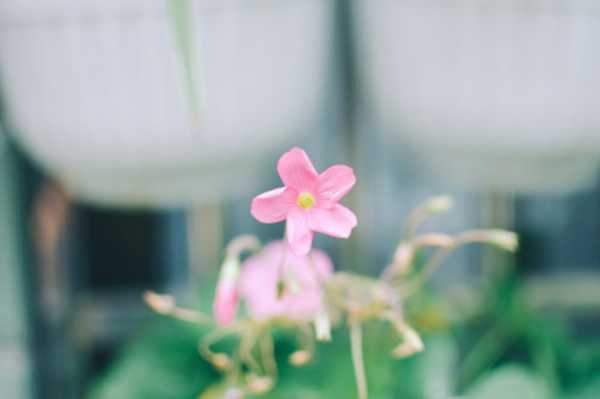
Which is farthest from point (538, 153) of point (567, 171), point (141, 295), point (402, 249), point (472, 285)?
point (141, 295)

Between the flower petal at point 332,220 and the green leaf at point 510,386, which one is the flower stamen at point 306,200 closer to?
the flower petal at point 332,220

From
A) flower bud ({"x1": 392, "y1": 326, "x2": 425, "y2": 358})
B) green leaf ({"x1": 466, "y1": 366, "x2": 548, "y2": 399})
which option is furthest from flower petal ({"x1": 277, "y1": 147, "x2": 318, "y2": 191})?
green leaf ({"x1": 466, "y1": 366, "x2": 548, "y2": 399})

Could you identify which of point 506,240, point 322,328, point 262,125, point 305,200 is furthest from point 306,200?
point 262,125

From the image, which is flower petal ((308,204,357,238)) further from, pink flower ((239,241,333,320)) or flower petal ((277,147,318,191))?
pink flower ((239,241,333,320))

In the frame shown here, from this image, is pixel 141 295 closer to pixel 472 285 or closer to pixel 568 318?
pixel 472 285

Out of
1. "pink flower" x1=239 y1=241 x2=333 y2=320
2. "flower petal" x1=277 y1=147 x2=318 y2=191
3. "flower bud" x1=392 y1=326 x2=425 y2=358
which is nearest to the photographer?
"flower petal" x1=277 y1=147 x2=318 y2=191
